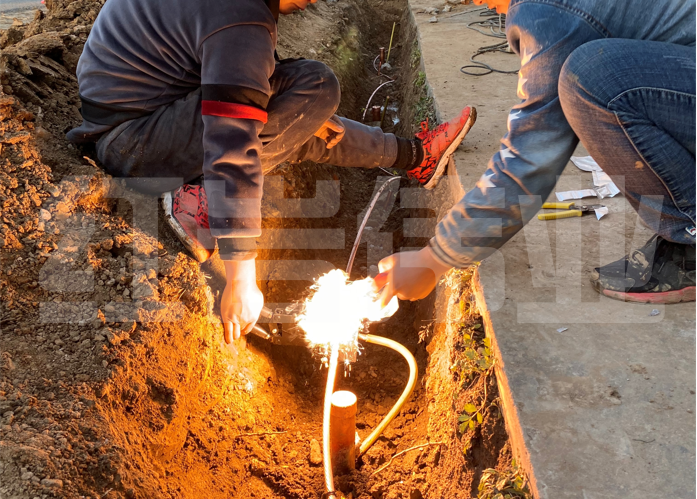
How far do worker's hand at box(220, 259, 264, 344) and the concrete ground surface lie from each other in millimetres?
908

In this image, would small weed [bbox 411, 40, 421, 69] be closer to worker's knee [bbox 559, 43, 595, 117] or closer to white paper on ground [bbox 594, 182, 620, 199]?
white paper on ground [bbox 594, 182, 620, 199]

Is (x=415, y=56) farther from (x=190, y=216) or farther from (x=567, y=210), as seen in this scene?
(x=190, y=216)

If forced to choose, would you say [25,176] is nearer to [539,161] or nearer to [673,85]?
[539,161]

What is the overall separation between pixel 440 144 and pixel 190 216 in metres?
1.48

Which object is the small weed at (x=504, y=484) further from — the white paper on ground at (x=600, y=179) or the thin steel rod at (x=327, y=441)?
the white paper on ground at (x=600, y=179)

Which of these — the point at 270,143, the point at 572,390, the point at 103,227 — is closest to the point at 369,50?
the point at 270,143

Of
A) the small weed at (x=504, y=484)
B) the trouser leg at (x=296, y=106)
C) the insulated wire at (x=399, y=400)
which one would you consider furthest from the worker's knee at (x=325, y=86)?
the small weed at (x=504, y=484)

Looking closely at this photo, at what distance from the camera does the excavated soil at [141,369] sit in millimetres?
1540

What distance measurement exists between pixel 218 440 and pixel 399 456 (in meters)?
0.78

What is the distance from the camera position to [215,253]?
2.41 meters

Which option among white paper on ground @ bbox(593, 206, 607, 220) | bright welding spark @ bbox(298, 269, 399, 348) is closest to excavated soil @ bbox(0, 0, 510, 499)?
bright welding spark @ bbox(298, 269, 399, 348)

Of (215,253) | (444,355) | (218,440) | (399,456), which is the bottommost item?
(399,456)

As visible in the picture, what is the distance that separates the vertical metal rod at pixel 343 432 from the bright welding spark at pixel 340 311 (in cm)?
25

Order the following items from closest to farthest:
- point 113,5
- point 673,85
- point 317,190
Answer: point 673,85 < point 113,5 < point 317,190
